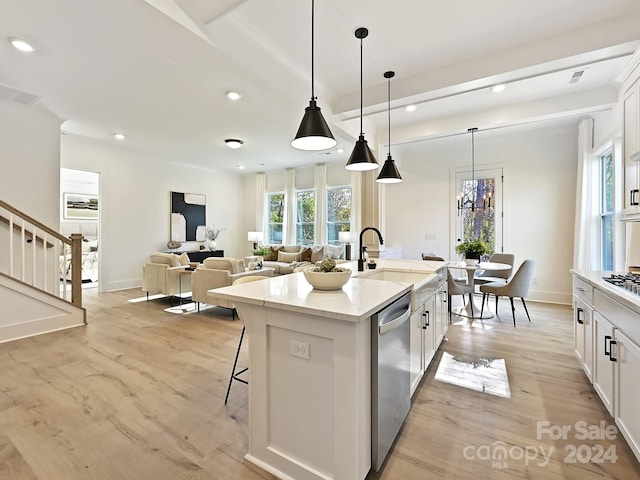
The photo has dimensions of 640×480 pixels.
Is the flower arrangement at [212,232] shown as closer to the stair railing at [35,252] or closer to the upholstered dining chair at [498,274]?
the stair railing at [35,252]

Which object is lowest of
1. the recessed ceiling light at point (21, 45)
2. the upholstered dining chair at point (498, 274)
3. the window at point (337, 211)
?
the upholstered dining chair at point (498, 274)

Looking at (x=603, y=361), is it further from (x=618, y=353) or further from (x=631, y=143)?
(x=631, y=143)

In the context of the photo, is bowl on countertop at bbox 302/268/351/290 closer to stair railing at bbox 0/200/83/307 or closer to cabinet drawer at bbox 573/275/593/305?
cabinet drawer at bbox 573/275/593/305

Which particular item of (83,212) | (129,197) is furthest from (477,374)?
(83,212)

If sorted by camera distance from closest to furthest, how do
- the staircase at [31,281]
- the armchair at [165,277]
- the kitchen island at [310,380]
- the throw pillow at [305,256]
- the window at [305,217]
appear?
the kitchen island at [310,380] → the staircase at [31,281] → the armchair at [165,277] → the throw pillow at [305,256] → the window at [305,217]

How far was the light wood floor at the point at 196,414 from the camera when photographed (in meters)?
1.67

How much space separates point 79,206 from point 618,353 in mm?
10051

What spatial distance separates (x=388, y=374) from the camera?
65.2 inches

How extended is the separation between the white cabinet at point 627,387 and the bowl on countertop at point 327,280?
5.22 feet

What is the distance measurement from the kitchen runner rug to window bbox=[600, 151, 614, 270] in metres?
2.77

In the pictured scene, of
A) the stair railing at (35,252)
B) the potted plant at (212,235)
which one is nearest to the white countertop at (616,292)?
the stair railing at (35,252)

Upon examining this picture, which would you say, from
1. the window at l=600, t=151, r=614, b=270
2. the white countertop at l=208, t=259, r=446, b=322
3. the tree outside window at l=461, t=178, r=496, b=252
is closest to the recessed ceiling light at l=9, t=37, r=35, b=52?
the white countertop at l=208, t=259, r=446, b=322

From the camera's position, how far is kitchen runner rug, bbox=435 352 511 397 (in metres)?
2.53

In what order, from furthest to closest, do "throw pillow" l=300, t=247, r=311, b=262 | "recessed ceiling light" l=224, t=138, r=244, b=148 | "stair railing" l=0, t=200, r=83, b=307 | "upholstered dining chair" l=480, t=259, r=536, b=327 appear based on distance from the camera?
"throw pillow" l=300, t=247, r=311, b=262
"recessed ceiling light" l=224, t=138, r=244, b=148
"upholstered dining chair" l=480, t=259, r=536, b=327
"stair railing" l=0, t=200, r=83, b=307
